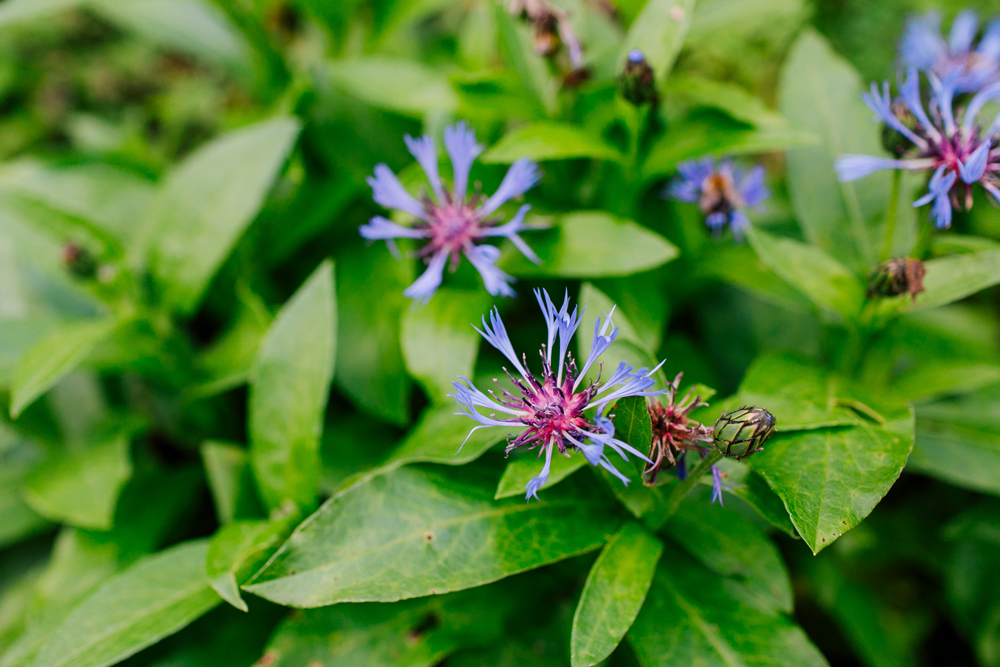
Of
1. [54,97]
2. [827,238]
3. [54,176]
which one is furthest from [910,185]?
[54,97]

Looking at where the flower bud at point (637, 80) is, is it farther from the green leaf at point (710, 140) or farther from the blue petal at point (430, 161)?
the blue petal at point (430, 161)

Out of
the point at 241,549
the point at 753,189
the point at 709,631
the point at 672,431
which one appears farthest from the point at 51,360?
the point at 753,189

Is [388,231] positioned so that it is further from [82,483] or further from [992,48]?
[992,48]

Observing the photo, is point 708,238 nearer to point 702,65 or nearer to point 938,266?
point 938,266

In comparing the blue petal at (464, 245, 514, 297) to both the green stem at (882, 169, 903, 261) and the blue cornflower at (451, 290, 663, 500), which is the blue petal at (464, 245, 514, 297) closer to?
the blue cornflower at (451, 290, 663, 500)

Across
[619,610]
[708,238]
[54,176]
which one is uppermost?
[54,176]

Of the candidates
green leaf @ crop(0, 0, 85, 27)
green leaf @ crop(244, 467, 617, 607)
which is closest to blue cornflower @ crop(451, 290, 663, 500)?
green leaf @ crop(244, 467, 617, 607)
